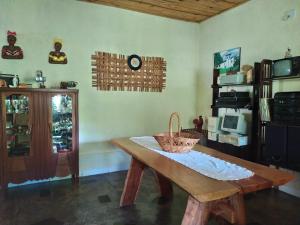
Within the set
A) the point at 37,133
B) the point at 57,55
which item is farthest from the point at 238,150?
the point at 57,55

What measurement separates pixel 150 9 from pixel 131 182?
8.79 ft

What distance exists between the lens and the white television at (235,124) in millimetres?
3152

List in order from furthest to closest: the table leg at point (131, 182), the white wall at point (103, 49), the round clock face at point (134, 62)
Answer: the round clock face at point (134, 62) < the white wall at point (103, 49) < the table leg at point (131, 182)

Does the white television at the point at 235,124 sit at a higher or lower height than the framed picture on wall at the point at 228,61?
lower

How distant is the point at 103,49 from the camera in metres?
3.70

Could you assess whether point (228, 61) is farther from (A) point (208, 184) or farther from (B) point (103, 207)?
(A) point (208, 184)

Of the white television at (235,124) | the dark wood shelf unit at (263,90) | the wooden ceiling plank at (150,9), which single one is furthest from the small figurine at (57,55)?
the dark wood shelf unit at (263,90)

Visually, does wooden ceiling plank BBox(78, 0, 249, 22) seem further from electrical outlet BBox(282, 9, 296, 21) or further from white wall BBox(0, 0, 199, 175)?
electrical outlet BBox(282, 9, 296, 21)

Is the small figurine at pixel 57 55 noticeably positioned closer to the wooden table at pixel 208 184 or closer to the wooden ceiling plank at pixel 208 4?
the wooden ceiling plank at pixel 208 4

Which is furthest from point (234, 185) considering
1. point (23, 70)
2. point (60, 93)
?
point (23, 70)

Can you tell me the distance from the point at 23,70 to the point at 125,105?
60.6 inches

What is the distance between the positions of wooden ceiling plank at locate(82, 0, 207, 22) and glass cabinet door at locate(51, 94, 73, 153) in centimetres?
154

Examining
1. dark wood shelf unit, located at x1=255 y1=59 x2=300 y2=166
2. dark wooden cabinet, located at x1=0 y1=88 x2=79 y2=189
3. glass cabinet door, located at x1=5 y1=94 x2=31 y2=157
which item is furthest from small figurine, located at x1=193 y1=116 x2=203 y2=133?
glass cabinet door, located at x1=5 y1=94 x2=31 y2=157

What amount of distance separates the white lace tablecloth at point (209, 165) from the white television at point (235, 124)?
1.28 meters
